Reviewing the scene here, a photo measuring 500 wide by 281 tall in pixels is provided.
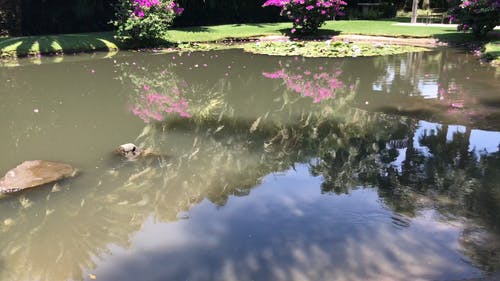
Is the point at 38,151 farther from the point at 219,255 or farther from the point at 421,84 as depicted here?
the point at 421,84

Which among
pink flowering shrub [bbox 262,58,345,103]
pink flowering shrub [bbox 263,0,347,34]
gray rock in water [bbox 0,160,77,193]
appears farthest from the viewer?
pink flowering shrub [bbox 263,0,347,34]

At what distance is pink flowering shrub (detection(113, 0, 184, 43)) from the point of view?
16516 millimetres

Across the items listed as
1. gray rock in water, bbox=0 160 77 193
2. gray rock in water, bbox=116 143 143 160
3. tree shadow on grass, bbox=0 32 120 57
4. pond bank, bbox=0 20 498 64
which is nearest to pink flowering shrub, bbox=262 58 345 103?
gray rock in water, bbox=116 143 143 160

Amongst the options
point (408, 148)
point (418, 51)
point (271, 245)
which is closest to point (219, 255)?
point (271, 245)

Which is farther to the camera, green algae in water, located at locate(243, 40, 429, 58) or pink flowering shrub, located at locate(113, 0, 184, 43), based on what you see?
pink flowering shrub, located at locate(113, 0, 184, 43)

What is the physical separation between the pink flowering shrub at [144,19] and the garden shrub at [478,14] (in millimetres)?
10805

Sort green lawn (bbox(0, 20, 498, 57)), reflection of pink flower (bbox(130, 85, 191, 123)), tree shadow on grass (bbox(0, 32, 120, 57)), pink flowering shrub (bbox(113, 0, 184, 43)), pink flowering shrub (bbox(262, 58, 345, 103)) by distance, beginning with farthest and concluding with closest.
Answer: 1. pink flowering shrub (bbox(113, 0, 184, 43))
2. green lawn (bbox(0, 20, 498, 57))
3. tree shadow on grass (bbox(0, 32, 120, 57))
4. pink flowering shrub (bbox(262, 58, 345, 103))
5. reflection of pink flower (bbox(130, 85, 191, 123))

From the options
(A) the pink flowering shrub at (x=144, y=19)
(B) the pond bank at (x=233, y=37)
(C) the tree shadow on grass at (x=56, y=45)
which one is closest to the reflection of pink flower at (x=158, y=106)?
(A) the pink flowering shrub at (x=144, y=19)

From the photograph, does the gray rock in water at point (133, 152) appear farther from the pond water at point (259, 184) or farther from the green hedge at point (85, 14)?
the green hedge at point (85, 14)

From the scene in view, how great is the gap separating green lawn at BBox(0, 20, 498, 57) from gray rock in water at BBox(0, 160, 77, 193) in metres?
11.7

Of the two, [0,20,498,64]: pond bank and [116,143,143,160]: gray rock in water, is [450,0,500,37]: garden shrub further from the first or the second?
[116,143,143,160]: gray rock in water

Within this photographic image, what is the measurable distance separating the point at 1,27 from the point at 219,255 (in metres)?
19.4

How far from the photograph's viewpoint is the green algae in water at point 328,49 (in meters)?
15.0

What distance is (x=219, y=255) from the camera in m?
3.84
